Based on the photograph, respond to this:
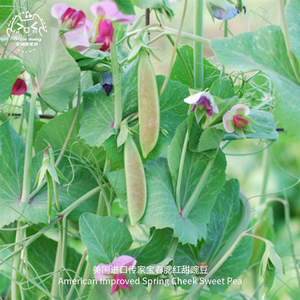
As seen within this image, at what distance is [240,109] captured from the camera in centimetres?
47

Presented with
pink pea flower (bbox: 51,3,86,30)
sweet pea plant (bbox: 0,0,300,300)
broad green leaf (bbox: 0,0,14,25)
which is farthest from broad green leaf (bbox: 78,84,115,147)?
broad green leaf (bbox: 0,0,14,25)

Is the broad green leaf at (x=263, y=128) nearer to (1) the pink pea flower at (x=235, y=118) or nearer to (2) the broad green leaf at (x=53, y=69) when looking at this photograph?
(1) the pink pea flower at (x=235, y=118)

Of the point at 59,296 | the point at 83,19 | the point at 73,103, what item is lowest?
the point at 59,296

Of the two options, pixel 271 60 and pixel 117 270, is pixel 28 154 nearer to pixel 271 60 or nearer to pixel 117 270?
pixel 117 270

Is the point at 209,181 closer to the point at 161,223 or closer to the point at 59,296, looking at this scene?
the point at 161,223

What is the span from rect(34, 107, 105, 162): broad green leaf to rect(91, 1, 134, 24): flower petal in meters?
0.20

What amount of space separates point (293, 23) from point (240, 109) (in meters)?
0.14

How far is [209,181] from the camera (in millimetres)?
547

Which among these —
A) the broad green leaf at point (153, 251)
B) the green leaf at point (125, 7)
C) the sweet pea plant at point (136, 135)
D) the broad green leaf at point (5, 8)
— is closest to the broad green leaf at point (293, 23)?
the sweet pea plant at point (136, 135)

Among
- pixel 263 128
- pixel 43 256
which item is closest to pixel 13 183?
pixel 43 256

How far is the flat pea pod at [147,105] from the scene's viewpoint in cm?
47

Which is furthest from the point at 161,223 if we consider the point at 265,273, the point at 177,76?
the point at 177,76

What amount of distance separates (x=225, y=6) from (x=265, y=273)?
1.26 feet

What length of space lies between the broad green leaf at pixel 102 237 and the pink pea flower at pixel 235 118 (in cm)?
21
